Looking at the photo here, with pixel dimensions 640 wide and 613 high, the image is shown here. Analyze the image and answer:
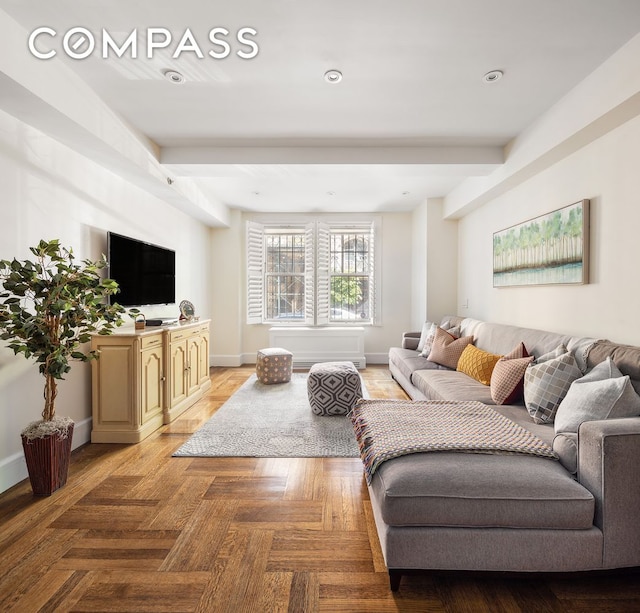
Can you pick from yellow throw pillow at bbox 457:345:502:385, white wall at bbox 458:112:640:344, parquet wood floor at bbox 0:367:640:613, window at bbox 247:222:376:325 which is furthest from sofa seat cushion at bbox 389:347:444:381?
parquet wood floor at bbox 0:367:640:613

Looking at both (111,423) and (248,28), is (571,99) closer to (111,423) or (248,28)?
(248,28)

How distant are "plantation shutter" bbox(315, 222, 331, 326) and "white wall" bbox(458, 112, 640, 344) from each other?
307cm

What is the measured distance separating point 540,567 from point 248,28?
2823 mm

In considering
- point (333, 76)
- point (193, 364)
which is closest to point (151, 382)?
point (193, 364)

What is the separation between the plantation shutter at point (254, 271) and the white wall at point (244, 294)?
0.13 m

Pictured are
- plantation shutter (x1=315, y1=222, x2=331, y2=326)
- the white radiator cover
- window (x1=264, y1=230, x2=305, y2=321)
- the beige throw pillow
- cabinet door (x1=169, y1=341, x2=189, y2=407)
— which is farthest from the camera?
window (x1=264, y1=230, x2=305, y2=321)

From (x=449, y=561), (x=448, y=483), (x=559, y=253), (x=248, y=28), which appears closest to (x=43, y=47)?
(x=248, y=28)

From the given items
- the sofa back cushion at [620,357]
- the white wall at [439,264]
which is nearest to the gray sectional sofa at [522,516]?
the sofa back cushion at [620,357]

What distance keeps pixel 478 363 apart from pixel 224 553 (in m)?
2.49

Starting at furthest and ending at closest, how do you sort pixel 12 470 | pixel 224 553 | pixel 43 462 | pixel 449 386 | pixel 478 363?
1. pixel 478 363
2. pixel 449 386
3. pixel 12 470
4. pixel 43 462
5. pixel 224 553

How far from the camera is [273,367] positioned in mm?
4879

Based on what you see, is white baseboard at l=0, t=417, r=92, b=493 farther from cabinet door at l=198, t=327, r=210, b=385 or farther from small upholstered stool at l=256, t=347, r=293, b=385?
small upholstered stool at l=256, t=347, r=293, b=385

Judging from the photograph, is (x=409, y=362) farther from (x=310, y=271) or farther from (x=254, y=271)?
(x=254, y=271)

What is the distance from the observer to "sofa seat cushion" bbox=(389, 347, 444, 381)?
397 cm
